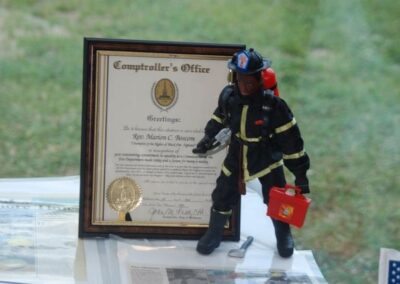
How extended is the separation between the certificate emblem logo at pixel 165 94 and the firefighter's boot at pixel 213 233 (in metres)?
0.17

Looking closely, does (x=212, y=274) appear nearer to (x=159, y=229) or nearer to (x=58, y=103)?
(x=159, y=229)

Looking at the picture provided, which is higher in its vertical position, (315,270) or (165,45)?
(165,45)

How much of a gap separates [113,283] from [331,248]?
87 centimetres

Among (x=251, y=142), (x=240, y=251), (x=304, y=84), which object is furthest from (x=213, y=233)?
(x=304, y=84)

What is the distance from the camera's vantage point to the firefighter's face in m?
1.25

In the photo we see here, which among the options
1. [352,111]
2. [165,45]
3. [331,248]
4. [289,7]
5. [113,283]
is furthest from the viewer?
[289,7]

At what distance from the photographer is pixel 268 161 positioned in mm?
1308

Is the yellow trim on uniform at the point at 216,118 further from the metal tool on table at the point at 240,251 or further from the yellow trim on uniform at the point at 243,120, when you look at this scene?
the metal tool on table at the point at 240,251

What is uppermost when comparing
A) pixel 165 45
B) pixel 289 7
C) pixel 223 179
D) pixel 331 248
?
pixel 289 7

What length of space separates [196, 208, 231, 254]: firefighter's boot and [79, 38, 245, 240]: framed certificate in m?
0.03

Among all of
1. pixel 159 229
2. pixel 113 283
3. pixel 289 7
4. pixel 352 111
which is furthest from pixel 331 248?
pixel 289 7

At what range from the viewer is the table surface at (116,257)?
4.20 feet

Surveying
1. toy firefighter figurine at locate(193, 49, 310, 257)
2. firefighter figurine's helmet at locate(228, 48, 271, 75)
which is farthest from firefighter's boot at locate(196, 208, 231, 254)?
firefighter figurine's helmet at locate(228, 48, 271, 75)

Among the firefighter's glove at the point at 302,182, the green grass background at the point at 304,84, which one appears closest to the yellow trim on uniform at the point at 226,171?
the firefighter's glove at the point at 302,182
